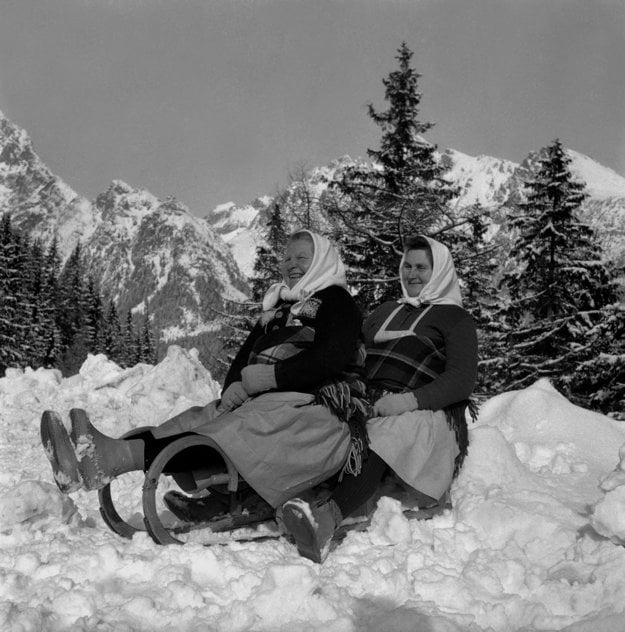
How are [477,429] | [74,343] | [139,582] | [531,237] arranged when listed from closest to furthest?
[139,582]
[477,429]
[531,237]
[74,343]

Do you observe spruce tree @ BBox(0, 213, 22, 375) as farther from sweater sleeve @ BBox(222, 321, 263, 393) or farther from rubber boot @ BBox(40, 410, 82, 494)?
rubber boot @ BBox(40, 410, 82, 494)

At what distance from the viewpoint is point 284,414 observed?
309cm

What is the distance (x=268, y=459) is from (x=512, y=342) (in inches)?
575

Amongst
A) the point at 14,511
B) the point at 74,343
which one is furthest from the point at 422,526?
the point at 74,343

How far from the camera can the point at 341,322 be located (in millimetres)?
3336

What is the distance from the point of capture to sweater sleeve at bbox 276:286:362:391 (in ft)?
10.5

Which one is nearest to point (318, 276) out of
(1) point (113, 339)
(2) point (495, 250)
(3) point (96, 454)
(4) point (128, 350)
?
(3) point (96, 454)

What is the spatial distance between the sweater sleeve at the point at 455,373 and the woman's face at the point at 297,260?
993mm

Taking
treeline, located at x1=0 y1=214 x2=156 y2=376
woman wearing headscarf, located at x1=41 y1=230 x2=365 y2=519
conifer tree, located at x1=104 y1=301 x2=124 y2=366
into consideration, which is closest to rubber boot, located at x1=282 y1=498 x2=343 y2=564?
woman wearing headscarf, located at x1=41 y1=230 x2=365 y2=519

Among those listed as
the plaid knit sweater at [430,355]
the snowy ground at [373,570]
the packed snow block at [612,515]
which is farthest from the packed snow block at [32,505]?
the packed snow block at [612,515]

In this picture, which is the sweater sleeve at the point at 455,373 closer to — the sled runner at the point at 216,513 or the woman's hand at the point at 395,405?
the woman's hand at the point at 395,405

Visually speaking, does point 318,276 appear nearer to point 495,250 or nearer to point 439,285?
point 439,285

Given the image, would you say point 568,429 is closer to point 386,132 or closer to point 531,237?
point 386,132

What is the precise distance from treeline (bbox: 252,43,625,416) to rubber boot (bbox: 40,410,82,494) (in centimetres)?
816
